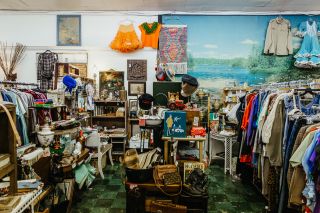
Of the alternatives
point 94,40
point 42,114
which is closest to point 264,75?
point 94,40

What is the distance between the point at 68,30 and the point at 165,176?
4.85m

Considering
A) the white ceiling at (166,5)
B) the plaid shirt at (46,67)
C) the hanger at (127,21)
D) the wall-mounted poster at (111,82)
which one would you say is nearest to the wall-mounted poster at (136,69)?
the wall-mounted poster at (111,82)

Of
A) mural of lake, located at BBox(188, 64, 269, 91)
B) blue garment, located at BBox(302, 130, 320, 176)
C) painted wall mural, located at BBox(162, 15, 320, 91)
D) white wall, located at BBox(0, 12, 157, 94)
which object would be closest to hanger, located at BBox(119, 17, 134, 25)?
white wall, located at BBox(0, 12, 157, 94)

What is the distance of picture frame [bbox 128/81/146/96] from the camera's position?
20.4 ft

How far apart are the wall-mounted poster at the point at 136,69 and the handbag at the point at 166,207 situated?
151 inches

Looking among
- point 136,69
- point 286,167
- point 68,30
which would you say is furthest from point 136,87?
point 286,167

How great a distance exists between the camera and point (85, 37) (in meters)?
6.27

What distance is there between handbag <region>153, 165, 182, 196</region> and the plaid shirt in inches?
169

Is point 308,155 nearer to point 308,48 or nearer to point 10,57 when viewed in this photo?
point 308,48

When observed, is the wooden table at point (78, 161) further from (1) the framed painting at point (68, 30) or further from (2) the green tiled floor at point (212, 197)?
(1) the framed painting at point (68, 30)

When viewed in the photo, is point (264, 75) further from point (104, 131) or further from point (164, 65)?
point (104, 131)

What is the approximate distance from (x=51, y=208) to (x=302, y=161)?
2.67 metres

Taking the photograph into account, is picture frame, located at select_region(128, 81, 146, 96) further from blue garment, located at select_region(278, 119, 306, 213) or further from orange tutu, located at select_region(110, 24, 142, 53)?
blue garment, located at select_region(278, 119, 306, 213)

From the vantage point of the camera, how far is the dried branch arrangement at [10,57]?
6.07m
